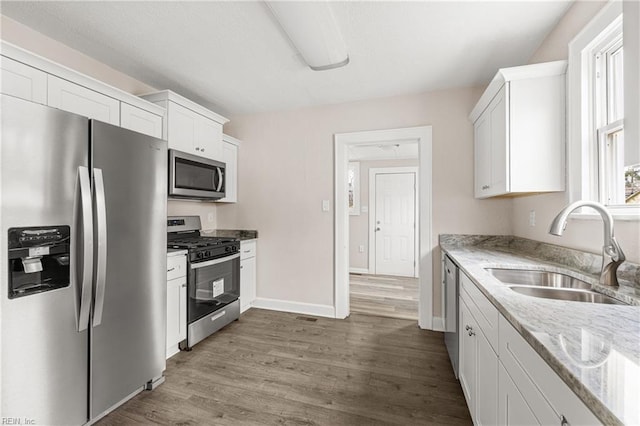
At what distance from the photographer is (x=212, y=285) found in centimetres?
267

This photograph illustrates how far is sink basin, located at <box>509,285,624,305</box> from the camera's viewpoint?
4.05ft

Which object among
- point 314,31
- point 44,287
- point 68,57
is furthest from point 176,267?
point 314,31

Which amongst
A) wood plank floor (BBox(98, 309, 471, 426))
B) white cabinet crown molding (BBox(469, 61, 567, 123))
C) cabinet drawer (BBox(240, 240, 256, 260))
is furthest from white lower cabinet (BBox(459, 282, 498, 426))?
cabinet drawer (BBox(240, 240, 256, 260))

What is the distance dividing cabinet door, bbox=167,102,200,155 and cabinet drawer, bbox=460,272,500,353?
8.74 ft

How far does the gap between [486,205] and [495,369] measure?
203 cm

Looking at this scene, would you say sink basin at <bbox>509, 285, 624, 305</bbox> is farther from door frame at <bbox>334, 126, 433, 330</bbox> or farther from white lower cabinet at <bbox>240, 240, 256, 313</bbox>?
white lower cabinet at <bbox>240, 240, 256, 313</bbox>

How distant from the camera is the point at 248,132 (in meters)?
3.63

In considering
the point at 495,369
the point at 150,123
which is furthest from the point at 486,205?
the point at 150,123

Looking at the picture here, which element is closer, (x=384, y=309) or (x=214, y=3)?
(x=214, y=3)

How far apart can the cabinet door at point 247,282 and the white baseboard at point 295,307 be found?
0.13 m

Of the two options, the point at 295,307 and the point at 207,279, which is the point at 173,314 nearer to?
the point at 207,279

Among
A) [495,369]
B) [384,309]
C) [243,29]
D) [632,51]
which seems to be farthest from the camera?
[384,309]

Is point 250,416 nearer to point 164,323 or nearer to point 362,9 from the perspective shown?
point 164,323

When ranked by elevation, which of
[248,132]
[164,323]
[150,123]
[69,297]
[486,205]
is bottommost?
[164,323]
